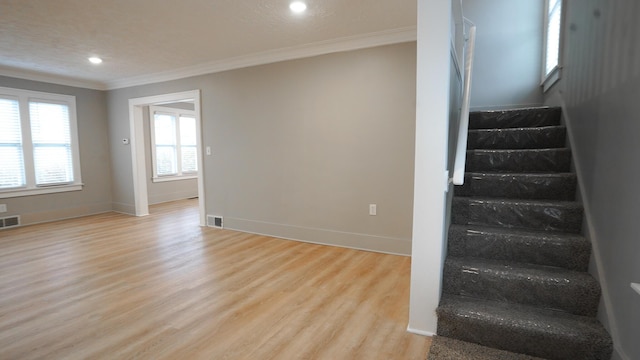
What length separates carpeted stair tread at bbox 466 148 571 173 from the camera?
239 centimetres

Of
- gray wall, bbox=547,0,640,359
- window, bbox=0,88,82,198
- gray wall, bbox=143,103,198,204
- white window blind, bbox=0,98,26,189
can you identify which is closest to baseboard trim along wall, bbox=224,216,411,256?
gray wall, bbox=547,0,640,359

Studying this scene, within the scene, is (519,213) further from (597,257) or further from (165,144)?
(165,144)

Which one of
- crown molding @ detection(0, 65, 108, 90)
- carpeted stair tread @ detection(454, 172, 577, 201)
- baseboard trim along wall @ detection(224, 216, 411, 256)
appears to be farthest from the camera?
crown molding @ detection(0, 65, 108, 90)

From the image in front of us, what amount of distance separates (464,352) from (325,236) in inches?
93.4

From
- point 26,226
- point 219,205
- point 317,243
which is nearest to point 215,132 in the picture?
point 219,205

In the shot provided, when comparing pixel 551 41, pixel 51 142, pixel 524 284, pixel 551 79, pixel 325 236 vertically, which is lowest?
pixel 325 236

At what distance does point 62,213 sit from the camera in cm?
550

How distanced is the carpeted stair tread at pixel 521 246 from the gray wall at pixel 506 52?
229 centimetres

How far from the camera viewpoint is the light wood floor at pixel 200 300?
1.91 meters

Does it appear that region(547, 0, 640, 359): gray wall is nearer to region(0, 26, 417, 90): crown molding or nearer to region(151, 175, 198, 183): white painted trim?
region(0, 26, 417, 90): crown molding

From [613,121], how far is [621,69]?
0.27 metres

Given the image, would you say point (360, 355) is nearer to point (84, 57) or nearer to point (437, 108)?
point (437, 108)

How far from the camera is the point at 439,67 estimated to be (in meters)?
1.81

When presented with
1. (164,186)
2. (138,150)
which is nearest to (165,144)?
(164,186)
